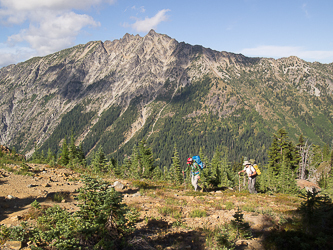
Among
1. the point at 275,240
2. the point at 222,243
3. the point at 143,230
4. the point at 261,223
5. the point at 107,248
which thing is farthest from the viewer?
the point at 261,223

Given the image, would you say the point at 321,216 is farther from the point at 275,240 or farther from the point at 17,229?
the point at 17,229

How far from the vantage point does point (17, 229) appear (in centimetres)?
599

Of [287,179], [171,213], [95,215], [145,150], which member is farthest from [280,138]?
[95,215]

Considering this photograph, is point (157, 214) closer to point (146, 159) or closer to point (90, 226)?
point (90, 226)

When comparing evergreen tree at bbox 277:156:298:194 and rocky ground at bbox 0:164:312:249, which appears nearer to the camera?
rocky ground at bbox 0:164:312:249

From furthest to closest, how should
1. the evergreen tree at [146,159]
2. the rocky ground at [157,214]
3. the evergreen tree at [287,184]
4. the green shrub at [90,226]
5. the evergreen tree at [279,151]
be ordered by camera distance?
the evergreen tree at [146,159], the evergreen tree at [279,151], the evergreen tree at [287,184], the rocky ground at [157,214], the green shrub at [90,226]

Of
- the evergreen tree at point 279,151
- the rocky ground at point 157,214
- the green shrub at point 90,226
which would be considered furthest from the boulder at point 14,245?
the evergreen tree at point 279,151

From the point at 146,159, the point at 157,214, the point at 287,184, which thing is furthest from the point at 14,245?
the point at 146,159

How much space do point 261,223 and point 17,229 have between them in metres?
9.54

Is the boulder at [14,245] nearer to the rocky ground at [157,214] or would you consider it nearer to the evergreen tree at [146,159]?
the rocky ground at [157,214]

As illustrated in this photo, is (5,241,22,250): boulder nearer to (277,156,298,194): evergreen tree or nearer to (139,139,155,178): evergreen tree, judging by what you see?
(277,156,298,194): evergreen tree

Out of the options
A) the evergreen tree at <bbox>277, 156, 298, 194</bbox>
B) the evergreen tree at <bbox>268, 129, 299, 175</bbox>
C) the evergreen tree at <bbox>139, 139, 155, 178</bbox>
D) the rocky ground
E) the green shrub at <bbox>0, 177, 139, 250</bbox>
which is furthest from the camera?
the evergreen tree at <bbox>139, 139, 155, 178</bbox>

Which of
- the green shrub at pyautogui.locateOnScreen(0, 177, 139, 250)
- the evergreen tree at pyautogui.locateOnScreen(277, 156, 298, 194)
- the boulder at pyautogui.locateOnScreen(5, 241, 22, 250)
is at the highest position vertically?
the green shrub at pyautogui.locateOnScreen(0, 177, 139, 250)

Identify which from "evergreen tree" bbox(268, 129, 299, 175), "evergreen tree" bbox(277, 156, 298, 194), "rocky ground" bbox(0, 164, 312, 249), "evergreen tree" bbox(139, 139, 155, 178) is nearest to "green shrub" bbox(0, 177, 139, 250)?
"rocky ground" bbox(0, 164, 312, 249)
